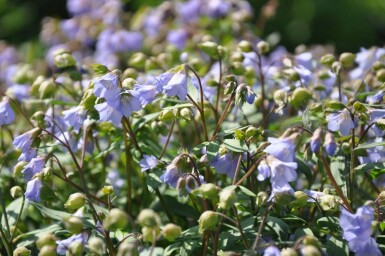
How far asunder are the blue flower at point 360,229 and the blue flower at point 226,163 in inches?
12.4

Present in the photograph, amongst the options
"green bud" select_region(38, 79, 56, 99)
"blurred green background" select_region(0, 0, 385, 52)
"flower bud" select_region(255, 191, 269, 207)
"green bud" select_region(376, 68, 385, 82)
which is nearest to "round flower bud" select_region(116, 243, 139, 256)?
"flower bud" select_region(255, 191, 269, 207)

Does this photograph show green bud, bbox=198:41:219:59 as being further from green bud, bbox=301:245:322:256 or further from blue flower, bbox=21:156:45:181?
green bud, bbox=301:245:322:256

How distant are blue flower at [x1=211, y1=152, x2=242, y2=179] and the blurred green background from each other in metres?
3.37

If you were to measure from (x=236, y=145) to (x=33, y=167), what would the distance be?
0.48 meters

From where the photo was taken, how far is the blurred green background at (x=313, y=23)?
190 inches

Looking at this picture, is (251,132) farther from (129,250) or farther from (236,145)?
(129,250)

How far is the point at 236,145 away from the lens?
1.52 m

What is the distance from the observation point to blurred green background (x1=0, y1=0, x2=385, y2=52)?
4.82 m

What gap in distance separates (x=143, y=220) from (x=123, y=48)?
221cm

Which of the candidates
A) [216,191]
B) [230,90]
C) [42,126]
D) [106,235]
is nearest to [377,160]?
[230,90]

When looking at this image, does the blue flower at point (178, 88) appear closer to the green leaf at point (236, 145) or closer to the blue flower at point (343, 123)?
the green leaf at point (236, 145)

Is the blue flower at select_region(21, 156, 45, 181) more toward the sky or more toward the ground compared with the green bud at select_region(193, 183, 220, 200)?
more toward the ground

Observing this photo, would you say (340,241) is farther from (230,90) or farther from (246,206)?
(230,90)

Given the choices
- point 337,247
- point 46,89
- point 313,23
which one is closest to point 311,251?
point 337,247
